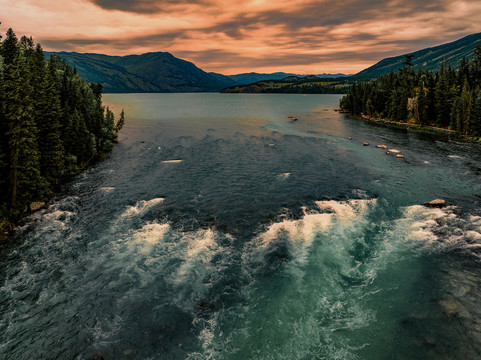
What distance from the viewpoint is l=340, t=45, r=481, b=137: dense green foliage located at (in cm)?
10275

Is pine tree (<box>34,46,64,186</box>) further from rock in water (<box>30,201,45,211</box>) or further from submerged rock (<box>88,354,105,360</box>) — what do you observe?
submerged rock (<box>88,354,105,360</box>)

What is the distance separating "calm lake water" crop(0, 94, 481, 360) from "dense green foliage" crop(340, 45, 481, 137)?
66282 mm

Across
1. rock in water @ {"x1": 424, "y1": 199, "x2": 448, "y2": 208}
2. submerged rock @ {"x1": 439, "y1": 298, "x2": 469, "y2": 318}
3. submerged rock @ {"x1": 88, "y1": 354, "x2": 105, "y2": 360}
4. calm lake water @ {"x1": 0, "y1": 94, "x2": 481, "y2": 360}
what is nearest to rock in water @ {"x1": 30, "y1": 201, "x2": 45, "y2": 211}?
calm lake water @ {"x1": 0, "y1": 94, "x2": 481, "y2": 360}

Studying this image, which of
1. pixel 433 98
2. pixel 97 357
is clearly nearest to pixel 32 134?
pixel 97 357

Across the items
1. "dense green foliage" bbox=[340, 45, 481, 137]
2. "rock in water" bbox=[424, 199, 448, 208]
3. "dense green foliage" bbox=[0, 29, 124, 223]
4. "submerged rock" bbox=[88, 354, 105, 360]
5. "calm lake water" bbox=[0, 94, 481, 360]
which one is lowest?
"submerged rock" bbox=[88, 354, 105, 360]

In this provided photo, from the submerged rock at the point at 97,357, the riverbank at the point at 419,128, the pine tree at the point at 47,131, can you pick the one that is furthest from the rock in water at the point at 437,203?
the riverbank at the point at 419,128

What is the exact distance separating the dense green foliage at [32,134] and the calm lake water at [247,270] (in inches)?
176

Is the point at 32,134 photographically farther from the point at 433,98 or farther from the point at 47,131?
the point at 433,98

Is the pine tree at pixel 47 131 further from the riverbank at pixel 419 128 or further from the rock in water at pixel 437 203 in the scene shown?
the riverbank at pixel 419 128

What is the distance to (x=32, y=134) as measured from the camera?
40.3 metres

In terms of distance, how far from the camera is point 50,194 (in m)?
48.9

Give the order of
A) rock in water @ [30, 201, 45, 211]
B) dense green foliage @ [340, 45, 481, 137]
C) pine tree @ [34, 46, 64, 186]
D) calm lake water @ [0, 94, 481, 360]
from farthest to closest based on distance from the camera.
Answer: dense green foliage @ [340, 45, 481, 137] < pine tree @ [34, 46, 64, 186] < rock in water @ [30, 201, 45, 211] < calm lake water @ [0, 94, 481, 360]

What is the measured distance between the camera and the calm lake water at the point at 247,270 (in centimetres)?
2041

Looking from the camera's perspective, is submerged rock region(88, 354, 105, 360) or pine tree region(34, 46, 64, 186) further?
pine tree region(34, 46, 64, 186)
